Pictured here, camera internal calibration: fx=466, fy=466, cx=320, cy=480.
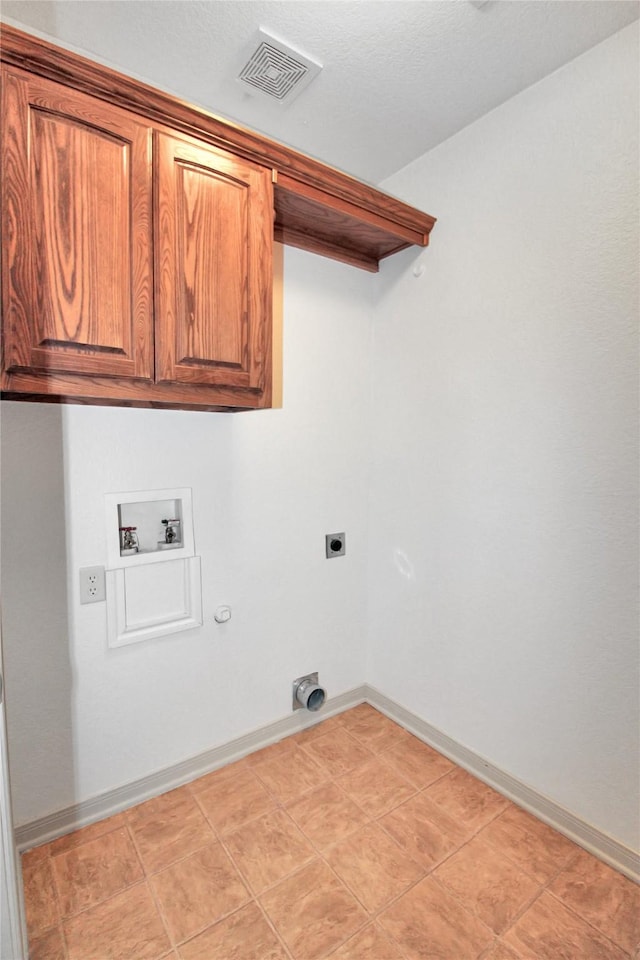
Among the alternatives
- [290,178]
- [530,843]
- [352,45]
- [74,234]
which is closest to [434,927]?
[530,843]

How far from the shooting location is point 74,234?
1228mm

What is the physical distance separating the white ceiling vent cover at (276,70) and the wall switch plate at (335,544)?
1.79 metres

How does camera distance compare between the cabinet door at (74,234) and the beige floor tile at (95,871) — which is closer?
the cabinet door at (74,234)

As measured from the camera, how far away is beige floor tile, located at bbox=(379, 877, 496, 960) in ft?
4.18

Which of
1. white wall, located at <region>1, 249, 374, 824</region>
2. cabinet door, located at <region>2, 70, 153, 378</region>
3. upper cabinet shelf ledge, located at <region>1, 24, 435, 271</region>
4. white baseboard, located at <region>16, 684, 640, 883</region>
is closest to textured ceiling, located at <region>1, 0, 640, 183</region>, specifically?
upper cabinet shelf ledge, located at <region>1, 24, 435, 271</region>

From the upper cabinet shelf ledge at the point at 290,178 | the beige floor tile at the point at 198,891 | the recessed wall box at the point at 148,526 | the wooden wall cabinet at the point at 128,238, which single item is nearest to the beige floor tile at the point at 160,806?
the beige floor tile at the point at 198,891

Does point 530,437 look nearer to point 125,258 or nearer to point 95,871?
point 125,258

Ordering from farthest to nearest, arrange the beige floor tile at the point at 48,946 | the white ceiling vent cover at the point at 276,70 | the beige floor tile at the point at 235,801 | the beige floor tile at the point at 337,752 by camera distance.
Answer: the beige floor tile at the point at 337,752 < the beige floor tile at the point at 235,801 < the white ceiling vent cover at the point at 276,70 < the beige floor tile at the point at 48,946

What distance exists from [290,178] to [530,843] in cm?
248

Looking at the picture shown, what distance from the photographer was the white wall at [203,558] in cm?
156

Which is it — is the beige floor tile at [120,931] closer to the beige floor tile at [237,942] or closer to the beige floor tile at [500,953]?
the beige floor tile at [237,942]

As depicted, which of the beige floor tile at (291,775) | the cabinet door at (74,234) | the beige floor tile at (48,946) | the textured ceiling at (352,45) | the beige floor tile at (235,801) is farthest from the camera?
the beige floor tile at (291,775)

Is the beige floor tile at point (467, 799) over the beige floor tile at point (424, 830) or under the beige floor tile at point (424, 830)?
over

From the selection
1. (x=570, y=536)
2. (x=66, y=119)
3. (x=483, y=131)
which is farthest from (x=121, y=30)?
(x=570, y=536)
